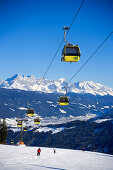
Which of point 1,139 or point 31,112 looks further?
point 1,139

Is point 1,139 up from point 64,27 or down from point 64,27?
down

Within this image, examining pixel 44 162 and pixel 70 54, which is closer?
pixel 70 54

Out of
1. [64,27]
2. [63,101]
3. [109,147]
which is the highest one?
[64,27]

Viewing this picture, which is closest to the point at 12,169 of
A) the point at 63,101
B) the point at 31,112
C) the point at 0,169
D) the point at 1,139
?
the point at 0,169

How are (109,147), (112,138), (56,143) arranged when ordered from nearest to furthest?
(109,147)
(112,138)
(56,143)

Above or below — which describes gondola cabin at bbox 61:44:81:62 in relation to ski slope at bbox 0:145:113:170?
above

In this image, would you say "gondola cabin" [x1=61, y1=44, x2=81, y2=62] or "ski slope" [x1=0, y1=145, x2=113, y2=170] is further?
"ski slope" [x1=0, y1=145, x2=113, y2=170]

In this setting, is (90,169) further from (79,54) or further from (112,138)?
(112,138)

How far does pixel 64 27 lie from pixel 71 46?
5.47 feet

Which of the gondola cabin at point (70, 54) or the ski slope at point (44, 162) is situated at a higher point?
the gondola cabin at point (70, 54)

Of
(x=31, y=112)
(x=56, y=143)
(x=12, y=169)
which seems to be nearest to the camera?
(x=12, y=169)

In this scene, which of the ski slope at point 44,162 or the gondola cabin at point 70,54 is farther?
the ski slope at point 44,162

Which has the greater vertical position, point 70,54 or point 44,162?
point 70,54

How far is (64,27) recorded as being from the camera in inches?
641
